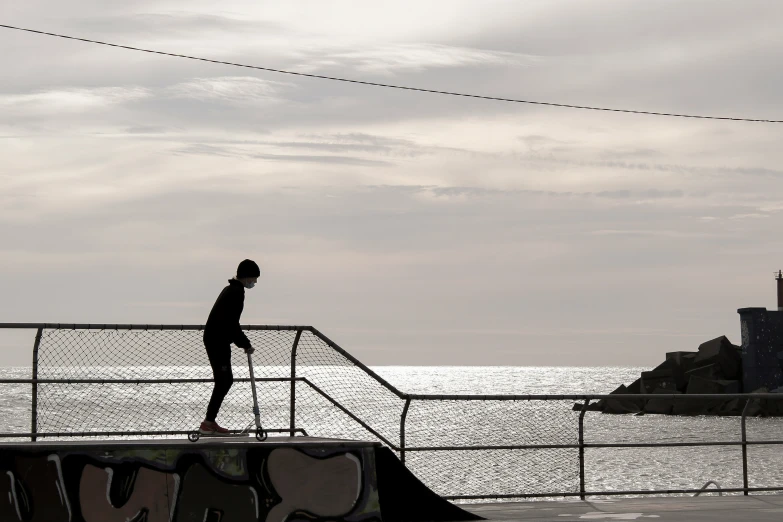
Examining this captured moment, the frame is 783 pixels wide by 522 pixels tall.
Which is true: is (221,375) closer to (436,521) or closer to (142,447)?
(142,447)

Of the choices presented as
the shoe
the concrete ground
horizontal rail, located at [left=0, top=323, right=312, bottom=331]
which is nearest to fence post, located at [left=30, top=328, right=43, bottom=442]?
horizontal rail, located at [left=0, top=323, right=312, bottom=331]

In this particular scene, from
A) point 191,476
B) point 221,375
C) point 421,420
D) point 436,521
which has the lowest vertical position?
point 421,420

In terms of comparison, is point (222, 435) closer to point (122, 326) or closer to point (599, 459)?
point (122, 326)

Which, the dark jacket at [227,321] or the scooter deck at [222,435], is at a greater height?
the dark jacket at [227,321]

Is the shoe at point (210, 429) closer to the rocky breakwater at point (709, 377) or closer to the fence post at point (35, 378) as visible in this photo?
the fence post at point (35, 378)

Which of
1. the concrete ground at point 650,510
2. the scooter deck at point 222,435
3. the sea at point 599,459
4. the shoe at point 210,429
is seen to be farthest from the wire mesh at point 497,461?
the shoe at point 210,429

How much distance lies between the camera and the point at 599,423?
100 meters

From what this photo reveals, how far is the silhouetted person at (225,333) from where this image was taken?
10070 mm

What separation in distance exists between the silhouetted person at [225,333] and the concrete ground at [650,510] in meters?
2.89

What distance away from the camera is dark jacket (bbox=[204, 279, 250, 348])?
33.0ft

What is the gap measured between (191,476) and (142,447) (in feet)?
1.50

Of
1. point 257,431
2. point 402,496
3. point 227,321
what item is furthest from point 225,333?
point 402,496

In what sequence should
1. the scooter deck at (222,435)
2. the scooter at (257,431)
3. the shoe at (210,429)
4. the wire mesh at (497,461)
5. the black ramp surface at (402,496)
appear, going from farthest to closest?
the wire mesh at (497,461), the shoe at (210,429), the scooter deck at (222,435), the black ramp surface at (402,496), the scooter at (257,431)

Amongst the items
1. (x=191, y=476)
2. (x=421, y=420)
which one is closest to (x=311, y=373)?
(x=191, y=476)
